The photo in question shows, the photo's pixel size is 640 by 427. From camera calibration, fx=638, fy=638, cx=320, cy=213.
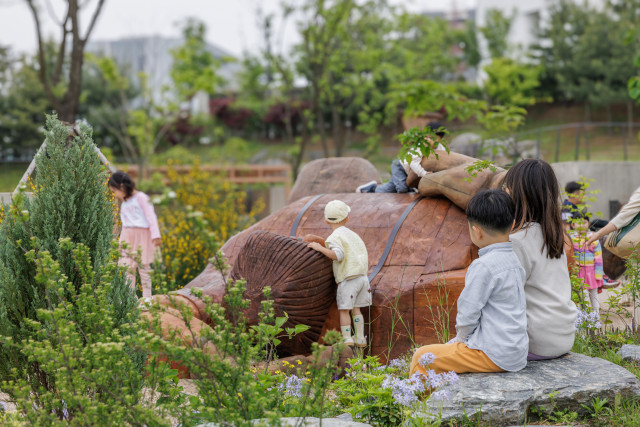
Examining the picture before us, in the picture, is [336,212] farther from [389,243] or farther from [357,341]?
[357,341]

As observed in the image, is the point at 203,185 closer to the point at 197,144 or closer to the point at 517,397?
the point at 517,397

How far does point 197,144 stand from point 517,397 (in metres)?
37.0

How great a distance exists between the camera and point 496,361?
131 inches

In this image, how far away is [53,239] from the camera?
144 inches

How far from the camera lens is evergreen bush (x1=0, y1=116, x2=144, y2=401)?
3.58 meters

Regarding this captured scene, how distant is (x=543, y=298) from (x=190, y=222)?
6.18 m

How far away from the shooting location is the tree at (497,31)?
3384 centimetres

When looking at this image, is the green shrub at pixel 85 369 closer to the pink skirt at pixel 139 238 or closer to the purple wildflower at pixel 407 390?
the purple wildflower at pixel 407 390

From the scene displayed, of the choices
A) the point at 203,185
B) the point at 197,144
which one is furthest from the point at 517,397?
the point at 197,144

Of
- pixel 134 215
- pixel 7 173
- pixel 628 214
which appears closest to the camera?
pixel 628 214

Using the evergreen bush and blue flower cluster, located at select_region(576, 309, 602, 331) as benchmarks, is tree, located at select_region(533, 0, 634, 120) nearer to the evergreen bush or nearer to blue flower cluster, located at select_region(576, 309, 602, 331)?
blue flower cluster, located at select_region(576, 309, 602, 331)

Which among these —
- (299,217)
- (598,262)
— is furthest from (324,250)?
(598,262)

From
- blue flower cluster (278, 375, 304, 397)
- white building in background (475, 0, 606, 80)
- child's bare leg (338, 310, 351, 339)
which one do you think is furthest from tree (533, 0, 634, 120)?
blue flower cluster (278, 375, 304, 397)

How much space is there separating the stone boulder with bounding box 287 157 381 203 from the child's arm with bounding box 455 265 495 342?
3827 mm
